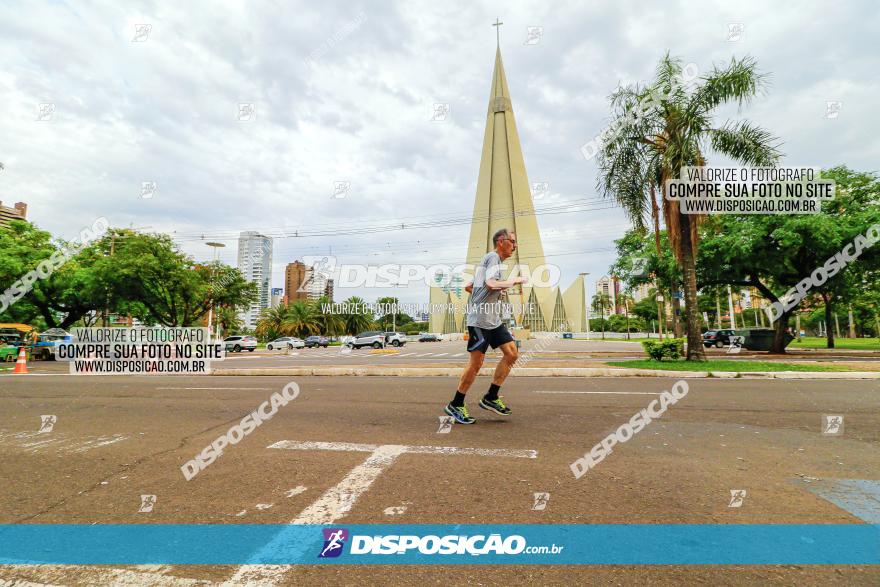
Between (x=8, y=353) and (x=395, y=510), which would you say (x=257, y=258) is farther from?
(x=395, y=510)

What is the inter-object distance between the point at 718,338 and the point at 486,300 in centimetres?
3369

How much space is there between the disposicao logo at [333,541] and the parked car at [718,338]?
34625 millimetres

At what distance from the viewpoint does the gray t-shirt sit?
4691 millimetres

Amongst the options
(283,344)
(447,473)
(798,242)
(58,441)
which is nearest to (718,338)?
(798,242)

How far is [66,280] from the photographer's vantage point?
2969cm

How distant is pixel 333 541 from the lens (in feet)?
7.06

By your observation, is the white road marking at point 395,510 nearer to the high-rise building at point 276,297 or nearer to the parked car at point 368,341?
the parked car at point 368,341

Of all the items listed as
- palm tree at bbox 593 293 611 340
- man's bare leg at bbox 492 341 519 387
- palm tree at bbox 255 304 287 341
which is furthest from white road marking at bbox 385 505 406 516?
palm tree at bbox 593 293 611 340

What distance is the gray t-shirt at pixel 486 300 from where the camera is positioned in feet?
15.4

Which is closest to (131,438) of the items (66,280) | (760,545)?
(760,545)

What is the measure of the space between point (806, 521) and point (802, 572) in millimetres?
676

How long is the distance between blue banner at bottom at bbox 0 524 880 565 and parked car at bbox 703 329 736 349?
33.5m

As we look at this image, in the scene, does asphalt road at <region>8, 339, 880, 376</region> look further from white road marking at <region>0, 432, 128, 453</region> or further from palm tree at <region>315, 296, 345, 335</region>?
palm tree at <region>315, 296, 345, 335</region>

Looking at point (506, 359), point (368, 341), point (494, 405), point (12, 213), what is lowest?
point (368, 341)
